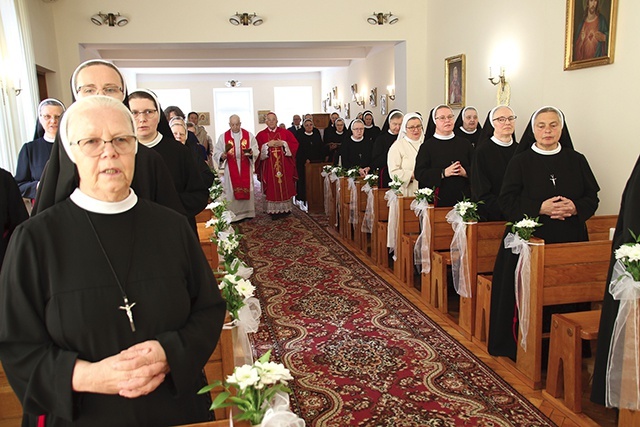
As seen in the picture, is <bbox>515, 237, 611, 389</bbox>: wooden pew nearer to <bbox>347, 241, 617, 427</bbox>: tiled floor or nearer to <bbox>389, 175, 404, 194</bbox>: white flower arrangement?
<bbox>347, 241, 617, 427</bbox>: tiled floor

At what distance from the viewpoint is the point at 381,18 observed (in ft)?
34.3

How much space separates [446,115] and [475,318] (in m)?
2.57

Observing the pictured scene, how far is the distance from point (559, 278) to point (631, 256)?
3.60ft

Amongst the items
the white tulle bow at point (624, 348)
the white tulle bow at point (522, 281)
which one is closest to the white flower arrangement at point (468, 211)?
the white tulle bow at point (522, 281)

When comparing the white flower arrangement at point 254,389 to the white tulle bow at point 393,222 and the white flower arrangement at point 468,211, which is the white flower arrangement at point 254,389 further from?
the white tulle bow at point 393,222

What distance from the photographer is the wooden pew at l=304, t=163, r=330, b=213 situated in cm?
1252

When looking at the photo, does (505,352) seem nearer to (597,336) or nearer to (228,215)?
(597,336)

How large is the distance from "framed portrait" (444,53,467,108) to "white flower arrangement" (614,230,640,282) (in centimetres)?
651

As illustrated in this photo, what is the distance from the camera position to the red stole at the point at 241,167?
1060cm

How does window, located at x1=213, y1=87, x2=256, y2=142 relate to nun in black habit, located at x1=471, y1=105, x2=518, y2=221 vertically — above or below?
above

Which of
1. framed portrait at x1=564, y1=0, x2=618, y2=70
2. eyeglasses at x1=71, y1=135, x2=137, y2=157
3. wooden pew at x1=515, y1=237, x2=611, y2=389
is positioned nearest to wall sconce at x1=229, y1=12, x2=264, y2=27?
framed portrait at x1=564, y1=0, x2=618, y2=70

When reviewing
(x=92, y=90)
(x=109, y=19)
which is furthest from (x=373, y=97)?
(x=92, y=90)

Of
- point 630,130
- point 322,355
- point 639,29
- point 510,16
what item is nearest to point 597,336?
point 322,355

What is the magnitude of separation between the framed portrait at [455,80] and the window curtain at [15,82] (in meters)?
6.51
